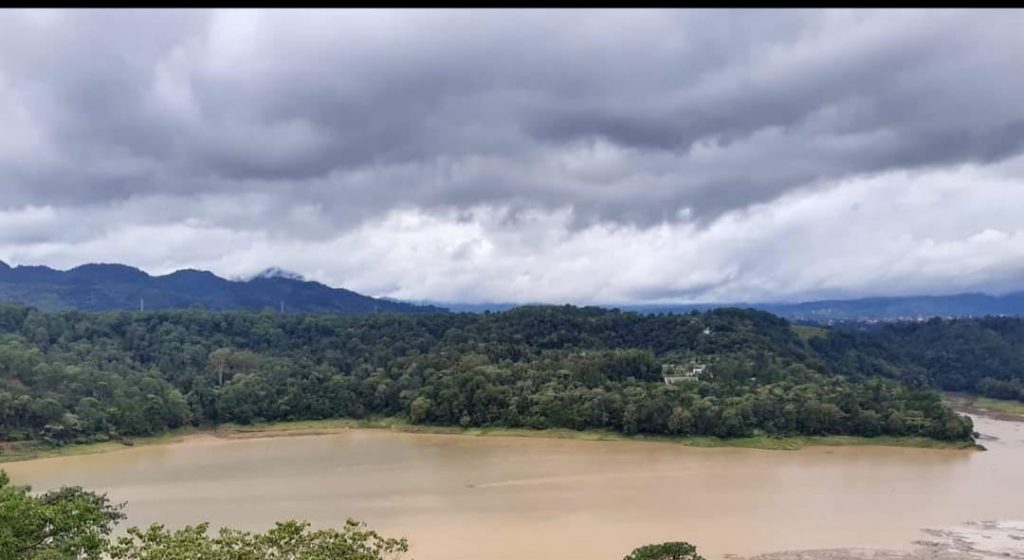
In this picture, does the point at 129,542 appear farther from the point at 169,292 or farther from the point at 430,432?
the point at 169,292

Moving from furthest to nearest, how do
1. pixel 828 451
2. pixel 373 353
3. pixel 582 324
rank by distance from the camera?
pixel 582 324 → pixel 373 353 → pixel 828 451

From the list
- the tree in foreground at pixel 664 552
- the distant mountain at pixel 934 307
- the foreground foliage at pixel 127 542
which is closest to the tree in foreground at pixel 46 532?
the foreground foliage at pixel 127 542

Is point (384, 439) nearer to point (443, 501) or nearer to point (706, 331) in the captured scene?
point (443, 501)

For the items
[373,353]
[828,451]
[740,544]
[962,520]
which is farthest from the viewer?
[373,353]

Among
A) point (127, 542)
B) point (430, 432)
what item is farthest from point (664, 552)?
point (430, 432)

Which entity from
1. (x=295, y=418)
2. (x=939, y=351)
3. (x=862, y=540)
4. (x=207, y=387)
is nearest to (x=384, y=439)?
(x=295, y=418)

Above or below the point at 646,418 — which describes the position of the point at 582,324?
above

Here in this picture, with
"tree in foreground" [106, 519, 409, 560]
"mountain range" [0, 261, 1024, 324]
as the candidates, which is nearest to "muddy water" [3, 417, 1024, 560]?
"tree in foreground" [106, 519, 409, 560]
